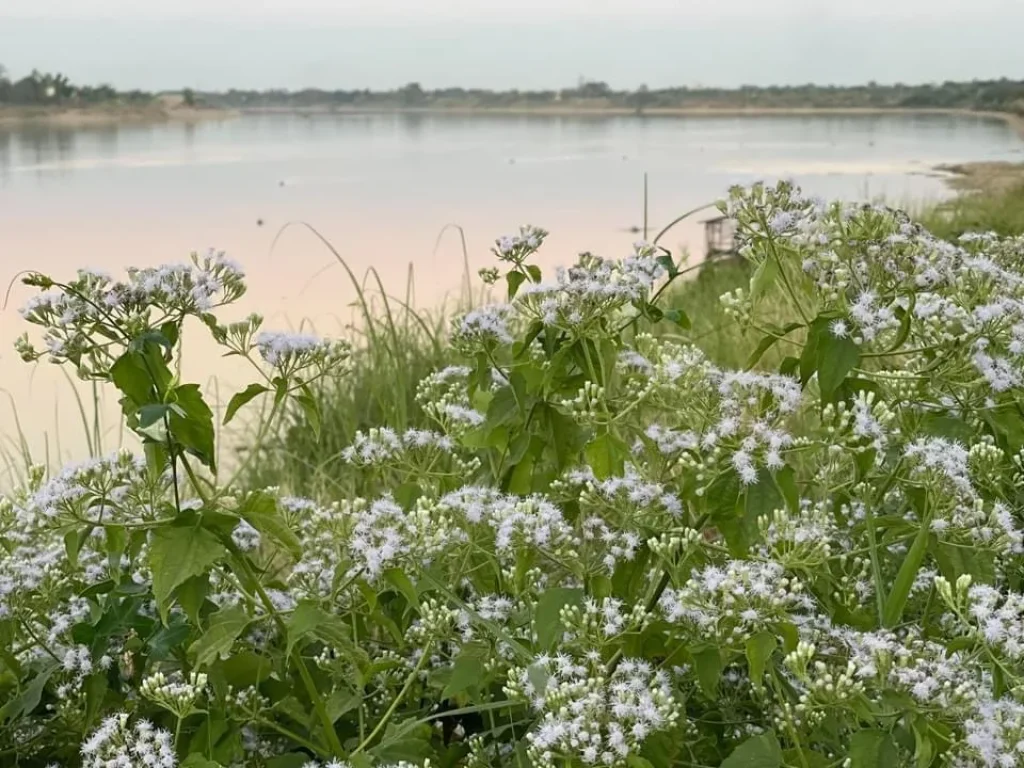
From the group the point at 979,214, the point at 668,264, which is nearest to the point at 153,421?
the point at 668,264

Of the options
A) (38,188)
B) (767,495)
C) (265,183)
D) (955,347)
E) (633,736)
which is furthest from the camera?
(265,183)

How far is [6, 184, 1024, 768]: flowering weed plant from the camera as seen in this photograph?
0.95 metres

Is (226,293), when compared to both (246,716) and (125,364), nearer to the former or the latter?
(125,364)

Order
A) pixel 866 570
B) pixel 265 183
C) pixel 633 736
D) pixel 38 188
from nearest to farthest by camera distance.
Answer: pixel 633 736 → pixel 866 570 → pixel 38 188 → pixel 265 183

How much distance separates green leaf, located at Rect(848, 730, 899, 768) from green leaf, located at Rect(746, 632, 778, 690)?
97 mm

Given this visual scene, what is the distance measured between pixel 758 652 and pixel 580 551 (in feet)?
1.04

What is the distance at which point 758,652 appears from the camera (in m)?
0.91

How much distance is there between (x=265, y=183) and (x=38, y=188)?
2382 mm

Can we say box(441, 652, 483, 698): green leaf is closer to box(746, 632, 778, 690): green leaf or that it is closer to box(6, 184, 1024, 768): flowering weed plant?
box(6, 184, 1024, 768): flowering weed plant

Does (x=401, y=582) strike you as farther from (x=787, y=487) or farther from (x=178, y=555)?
(x=787, y=487)

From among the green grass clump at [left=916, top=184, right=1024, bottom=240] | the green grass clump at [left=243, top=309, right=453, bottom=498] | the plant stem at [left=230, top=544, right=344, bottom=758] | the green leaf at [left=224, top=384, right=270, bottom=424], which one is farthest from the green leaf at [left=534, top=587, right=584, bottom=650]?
the green grass clump at [left=916, top=184, right=1024, bottom=240]

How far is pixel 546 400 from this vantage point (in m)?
1.24

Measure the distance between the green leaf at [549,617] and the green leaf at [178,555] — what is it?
32 cm

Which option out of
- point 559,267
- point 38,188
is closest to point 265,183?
point 38,188
